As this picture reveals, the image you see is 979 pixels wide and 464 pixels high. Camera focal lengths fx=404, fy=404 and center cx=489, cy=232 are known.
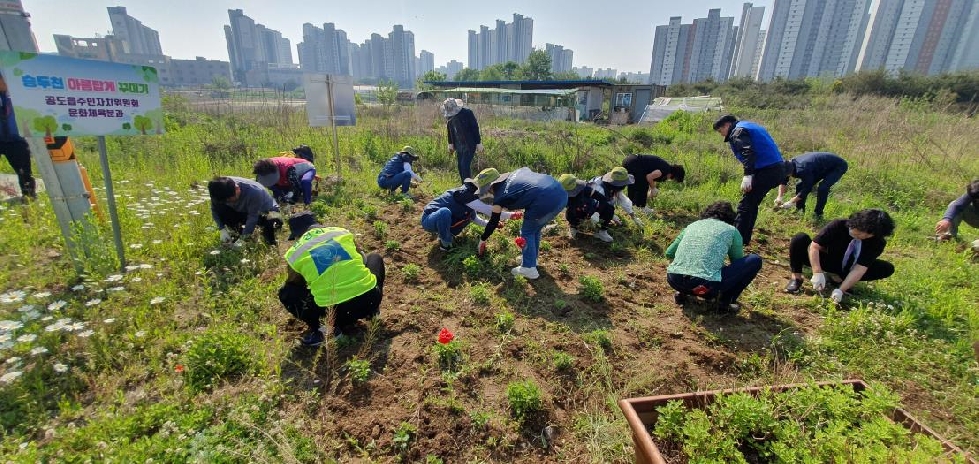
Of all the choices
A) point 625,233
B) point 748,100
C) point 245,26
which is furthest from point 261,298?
point 245,26

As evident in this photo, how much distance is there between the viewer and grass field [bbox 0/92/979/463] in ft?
7.67

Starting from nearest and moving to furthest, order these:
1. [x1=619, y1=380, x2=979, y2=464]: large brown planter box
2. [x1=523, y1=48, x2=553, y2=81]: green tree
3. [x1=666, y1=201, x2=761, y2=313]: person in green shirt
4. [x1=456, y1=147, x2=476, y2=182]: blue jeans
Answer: [x1=619, y1=380, x2=979, y2=464]: large brown planter box → [x1=666, y1=201, x2=761, y2=313]: person in green shirt → [x1=456, y1=147, x2=476, y2=182]: blue jeans → [x1=523, y1=48, x2=553, y2=81]: green tree

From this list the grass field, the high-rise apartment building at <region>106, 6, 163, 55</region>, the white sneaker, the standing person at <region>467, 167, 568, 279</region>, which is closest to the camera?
the grass field

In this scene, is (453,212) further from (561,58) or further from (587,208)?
(561,58)

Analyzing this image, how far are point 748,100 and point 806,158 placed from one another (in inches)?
1089

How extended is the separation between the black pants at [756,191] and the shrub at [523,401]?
3667 millimetres

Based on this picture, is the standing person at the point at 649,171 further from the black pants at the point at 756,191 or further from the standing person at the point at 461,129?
the standing person at the point at 461,129

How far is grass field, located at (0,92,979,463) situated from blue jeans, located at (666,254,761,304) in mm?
268

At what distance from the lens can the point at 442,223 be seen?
182 inches

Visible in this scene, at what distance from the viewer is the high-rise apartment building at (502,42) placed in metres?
96.4

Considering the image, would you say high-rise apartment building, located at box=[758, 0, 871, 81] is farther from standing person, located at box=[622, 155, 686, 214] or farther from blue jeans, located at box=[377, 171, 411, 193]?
blue jeans, located at box=[377, 171, 411, 193]

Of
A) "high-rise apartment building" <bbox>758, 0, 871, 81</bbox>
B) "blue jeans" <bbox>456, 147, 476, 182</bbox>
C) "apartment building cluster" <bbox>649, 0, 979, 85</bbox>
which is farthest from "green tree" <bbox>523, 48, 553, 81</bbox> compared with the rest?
"blue jeans" <bbox>456, 147, 476, 182</bbox>

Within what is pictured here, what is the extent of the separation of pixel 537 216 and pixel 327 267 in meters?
2.05

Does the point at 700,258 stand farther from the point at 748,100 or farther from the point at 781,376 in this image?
the point at 748,100
